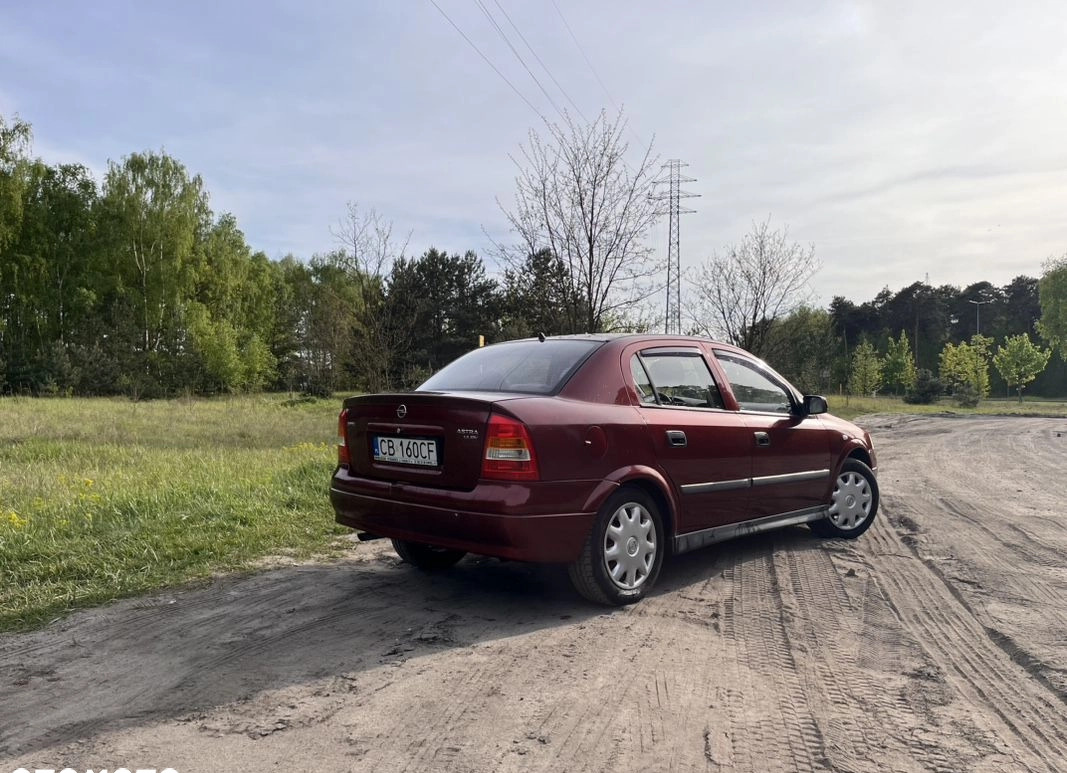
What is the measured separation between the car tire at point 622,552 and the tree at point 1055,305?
74669 millimetres

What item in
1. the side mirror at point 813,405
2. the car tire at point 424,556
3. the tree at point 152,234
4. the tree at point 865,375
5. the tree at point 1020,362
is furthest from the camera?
the tree at point 865,375

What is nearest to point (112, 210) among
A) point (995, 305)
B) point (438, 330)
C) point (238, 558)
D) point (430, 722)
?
point (438, 330)

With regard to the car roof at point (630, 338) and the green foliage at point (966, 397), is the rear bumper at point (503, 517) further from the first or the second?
the green foliage at point (966, 397)

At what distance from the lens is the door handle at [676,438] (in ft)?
15.2

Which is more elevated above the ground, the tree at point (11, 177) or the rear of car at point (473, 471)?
the tree at point (11, 177)

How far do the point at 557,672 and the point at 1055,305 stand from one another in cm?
7744

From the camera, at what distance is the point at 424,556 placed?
206 inches

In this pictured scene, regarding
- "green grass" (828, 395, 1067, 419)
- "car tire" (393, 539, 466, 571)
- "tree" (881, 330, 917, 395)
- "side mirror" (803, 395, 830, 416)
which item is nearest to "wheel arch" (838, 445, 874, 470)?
"side mirror" (803, 395, 830, 416)

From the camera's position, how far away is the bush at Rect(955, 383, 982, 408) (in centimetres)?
4403

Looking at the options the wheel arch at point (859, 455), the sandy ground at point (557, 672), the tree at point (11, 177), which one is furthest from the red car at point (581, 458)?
the tree at point (11, 177)

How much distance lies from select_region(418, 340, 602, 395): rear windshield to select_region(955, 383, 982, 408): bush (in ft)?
150

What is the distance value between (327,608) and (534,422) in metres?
1.64

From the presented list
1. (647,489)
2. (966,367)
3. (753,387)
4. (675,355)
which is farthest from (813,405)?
(966,367)

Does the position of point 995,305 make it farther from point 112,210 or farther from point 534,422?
point 534,422
